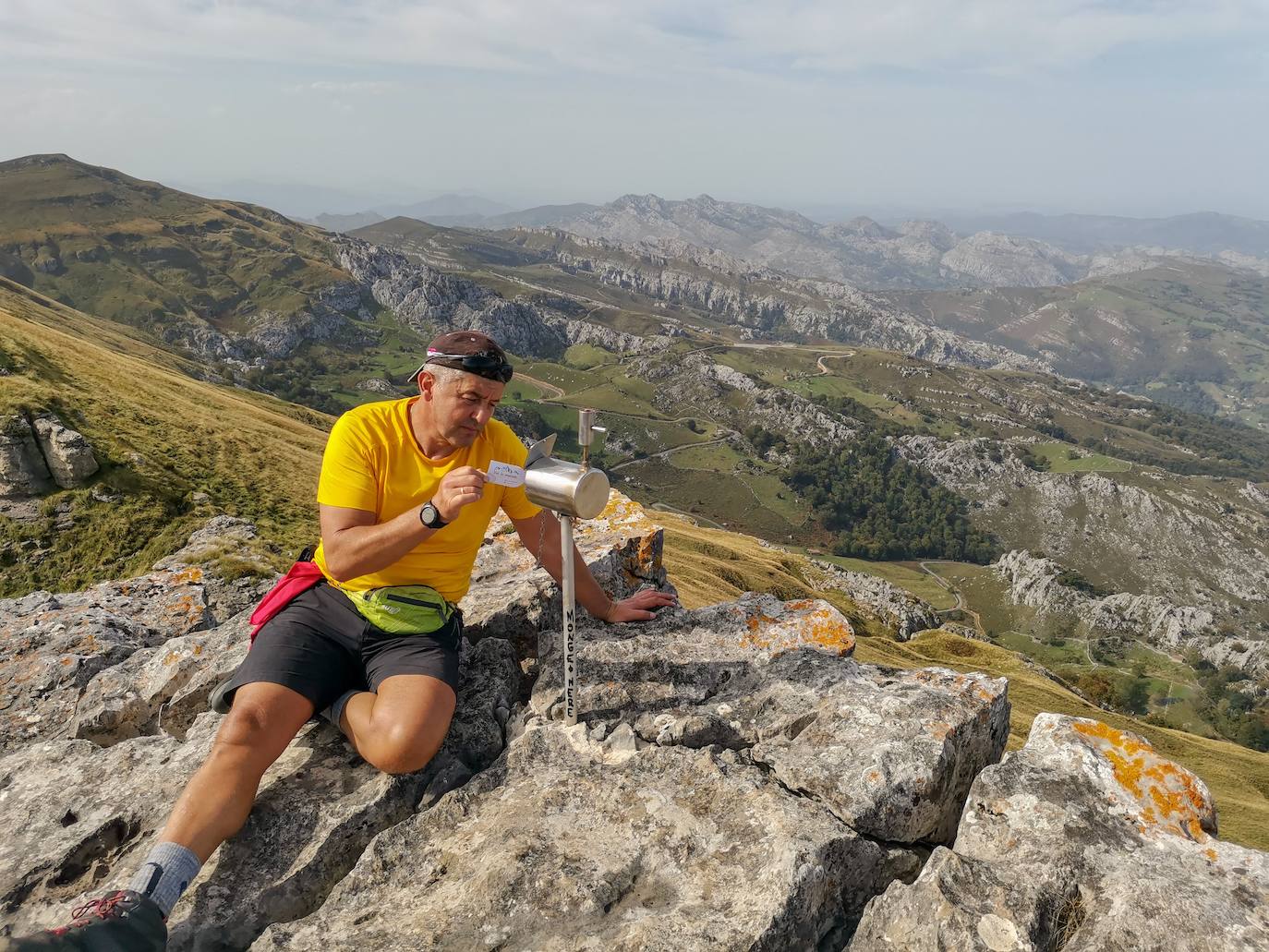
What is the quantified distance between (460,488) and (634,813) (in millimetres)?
4252

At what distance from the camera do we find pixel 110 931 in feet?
18.4

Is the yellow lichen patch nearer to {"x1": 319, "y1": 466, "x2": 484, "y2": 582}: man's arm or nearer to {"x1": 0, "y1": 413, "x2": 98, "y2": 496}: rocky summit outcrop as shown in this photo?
{"x1": 319, "y1": 466, "x2": 484, "y2": 582}: man's arm

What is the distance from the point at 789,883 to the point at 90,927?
20.0ft

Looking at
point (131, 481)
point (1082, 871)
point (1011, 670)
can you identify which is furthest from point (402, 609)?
point (1011, 670)

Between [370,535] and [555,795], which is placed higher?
[370,535]

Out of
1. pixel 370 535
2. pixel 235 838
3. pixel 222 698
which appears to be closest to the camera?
pixel 235 838

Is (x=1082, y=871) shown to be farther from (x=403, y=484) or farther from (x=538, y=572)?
(x=538, y=572)

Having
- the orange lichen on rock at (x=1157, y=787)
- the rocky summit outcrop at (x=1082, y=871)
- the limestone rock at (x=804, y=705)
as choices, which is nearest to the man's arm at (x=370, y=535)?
the limestone rock at (x=804, y=705)

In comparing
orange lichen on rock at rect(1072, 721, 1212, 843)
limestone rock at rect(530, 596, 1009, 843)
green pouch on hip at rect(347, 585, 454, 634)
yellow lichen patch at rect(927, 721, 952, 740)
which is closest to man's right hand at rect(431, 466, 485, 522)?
green pouch on hip at rect(347, 585, 454, 634)

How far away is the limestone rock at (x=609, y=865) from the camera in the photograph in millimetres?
6316

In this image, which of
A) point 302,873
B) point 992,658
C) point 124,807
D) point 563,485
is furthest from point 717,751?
point 992,658

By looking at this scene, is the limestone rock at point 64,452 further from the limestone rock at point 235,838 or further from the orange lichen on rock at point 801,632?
the orange lichen on rock at point 801,632

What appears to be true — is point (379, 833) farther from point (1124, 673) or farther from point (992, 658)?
point (1124, 673)

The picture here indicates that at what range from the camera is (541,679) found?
1005cm
